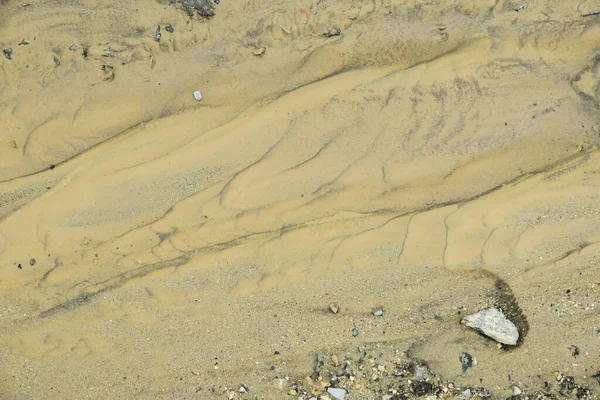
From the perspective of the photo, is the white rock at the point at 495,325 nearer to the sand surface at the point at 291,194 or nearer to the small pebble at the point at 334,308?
the sand surface at the point at 291,194

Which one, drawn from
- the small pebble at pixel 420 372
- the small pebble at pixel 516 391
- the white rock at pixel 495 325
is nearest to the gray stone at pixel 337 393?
the small pebble at pixel 420 372

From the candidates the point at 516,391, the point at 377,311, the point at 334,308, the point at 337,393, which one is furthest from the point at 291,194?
the point at 516,391

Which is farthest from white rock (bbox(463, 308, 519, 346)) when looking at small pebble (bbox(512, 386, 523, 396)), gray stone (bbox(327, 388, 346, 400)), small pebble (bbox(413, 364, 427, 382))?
gray stone (bbox(327, 388, 346, 400))

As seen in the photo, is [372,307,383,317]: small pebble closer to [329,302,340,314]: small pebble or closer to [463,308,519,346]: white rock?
[329,302,340,314]: small pebble

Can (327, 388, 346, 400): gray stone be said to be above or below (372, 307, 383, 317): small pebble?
below

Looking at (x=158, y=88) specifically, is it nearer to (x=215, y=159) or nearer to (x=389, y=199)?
(x=215, y=159)

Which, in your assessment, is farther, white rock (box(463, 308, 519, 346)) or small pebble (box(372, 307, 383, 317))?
small pebble (box(372, 307, 383, 317))
